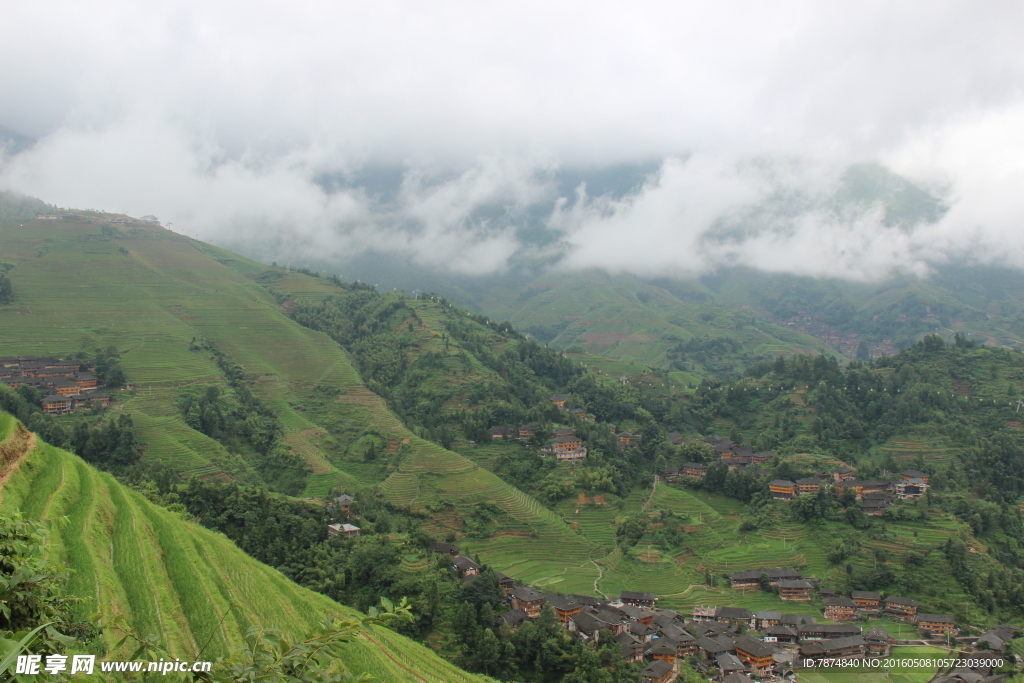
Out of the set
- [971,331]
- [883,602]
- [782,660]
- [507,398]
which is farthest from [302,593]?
[971,331]

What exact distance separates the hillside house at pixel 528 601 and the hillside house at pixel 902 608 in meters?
16.3

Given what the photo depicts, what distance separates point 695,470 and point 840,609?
15.6m

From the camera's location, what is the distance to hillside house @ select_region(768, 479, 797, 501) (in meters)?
38.7

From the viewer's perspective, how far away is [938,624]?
2775 centimetres

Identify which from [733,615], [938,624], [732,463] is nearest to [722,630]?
[733,615]

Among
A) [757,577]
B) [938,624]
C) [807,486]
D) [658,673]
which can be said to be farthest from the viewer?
[807,486]

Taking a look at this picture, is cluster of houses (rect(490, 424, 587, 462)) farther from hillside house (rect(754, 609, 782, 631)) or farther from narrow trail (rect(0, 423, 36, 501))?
narrow trail (rect(0, 423, 36, 501))

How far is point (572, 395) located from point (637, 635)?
31.3 m

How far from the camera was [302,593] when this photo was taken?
18.5 m

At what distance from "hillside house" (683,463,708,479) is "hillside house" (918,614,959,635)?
1660 centimetres

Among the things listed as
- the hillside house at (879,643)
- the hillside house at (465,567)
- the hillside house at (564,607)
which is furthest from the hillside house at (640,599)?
the hillside house at (879,643)

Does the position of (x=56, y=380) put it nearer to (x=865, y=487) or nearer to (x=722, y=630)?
(x=722, y=630)

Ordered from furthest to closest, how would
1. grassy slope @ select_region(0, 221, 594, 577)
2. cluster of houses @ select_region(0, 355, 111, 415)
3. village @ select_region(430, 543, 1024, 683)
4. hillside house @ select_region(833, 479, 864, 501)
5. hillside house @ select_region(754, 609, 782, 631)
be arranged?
hillside house @ select_region(833, 479, 864, 501)
cluster of houses @ select_region(0, 355, 111, 415)
grassy slope @ select_region(0, 221, 594, 577)
hillside house @ select_region(754, 609, 782, 631)
village @ select_region(430, 543, 1024, 683)

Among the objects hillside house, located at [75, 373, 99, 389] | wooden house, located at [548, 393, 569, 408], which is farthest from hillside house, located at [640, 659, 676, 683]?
hillside house, located at [75, 373, 99, 389]
